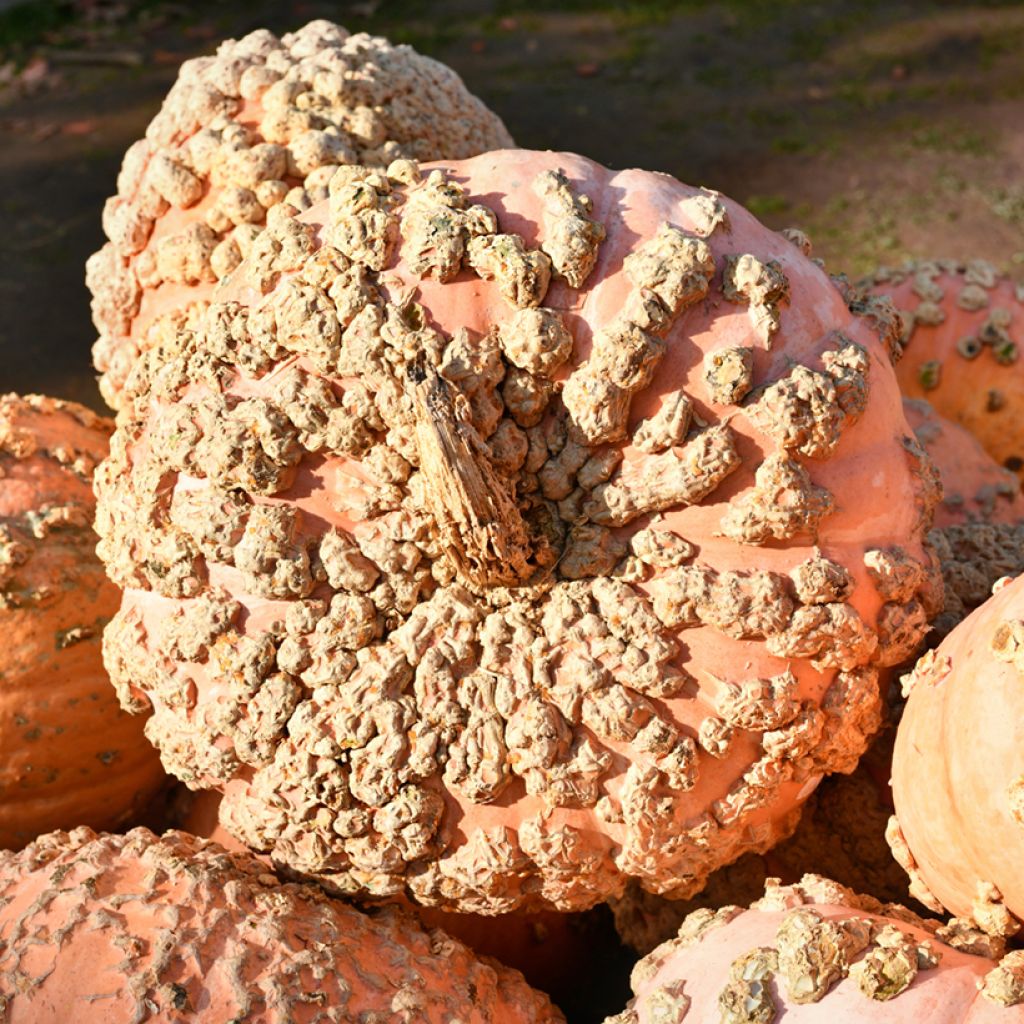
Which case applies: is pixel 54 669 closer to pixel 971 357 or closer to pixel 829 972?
pixel 829 972

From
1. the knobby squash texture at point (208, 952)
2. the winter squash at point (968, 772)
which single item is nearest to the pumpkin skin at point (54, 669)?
the knobby squash texture at point (208, 952)

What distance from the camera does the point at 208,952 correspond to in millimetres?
1415

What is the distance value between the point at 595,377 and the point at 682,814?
0.55m

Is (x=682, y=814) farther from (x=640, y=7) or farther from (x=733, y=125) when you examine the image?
(x=640, y=7)

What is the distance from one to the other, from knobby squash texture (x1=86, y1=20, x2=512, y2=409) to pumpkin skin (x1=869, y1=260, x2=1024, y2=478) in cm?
97

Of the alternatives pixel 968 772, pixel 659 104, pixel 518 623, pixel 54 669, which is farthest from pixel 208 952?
pixel 659 104

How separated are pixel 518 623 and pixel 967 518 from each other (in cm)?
97

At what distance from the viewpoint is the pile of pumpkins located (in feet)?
4.51

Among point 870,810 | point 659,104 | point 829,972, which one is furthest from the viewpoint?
point 659,104

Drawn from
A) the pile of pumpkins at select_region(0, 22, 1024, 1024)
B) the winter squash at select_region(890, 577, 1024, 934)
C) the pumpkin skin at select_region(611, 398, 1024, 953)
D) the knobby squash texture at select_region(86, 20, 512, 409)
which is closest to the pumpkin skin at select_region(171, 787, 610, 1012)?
the pumpkin skin at select_region(611, 398, 1024, 953)

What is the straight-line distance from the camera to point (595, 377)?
4.58 feet

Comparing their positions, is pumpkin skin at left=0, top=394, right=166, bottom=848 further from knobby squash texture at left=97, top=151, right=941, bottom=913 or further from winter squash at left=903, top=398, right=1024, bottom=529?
winter squash at left=903, top=398, right=1024, bottom=529

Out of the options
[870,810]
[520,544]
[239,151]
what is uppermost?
[239,151]

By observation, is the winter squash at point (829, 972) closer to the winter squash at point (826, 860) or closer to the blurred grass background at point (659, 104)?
the winter squash at point (826, 860)
